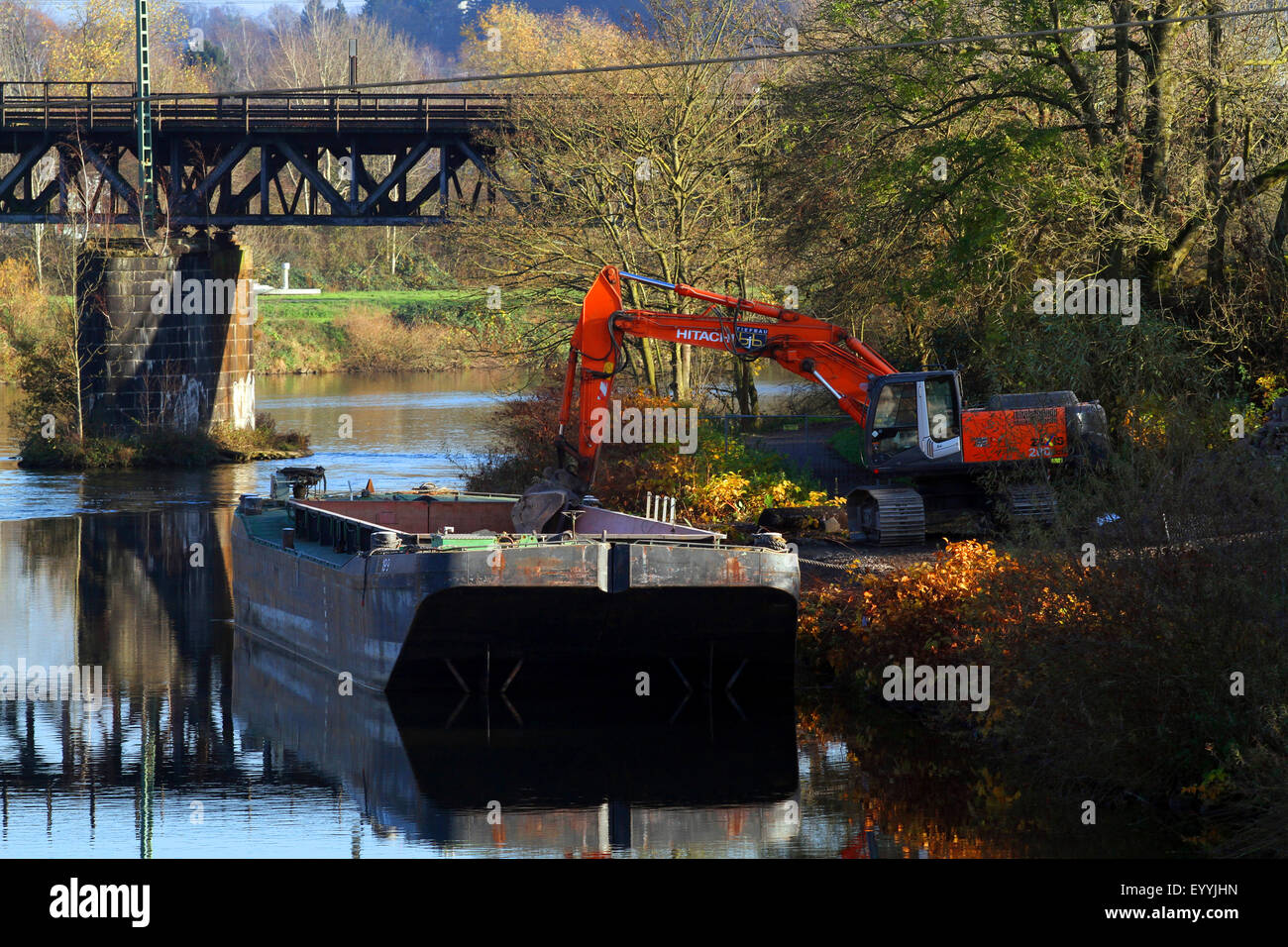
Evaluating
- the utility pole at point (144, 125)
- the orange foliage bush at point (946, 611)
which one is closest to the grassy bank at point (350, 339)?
the utility pole at point (144, 125)

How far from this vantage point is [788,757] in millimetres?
20219

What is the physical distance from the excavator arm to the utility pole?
85.6ft

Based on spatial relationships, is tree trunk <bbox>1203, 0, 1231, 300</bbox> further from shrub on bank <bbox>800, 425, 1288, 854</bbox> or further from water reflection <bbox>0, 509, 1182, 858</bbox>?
shrub on bank <bbox>800, 425, 1288, 854</bbox>

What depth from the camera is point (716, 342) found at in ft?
95.8

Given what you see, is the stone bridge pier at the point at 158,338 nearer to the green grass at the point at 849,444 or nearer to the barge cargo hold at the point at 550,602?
the green grass at the point at 849,444

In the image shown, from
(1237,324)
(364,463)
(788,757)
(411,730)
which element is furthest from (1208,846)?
(364,463)

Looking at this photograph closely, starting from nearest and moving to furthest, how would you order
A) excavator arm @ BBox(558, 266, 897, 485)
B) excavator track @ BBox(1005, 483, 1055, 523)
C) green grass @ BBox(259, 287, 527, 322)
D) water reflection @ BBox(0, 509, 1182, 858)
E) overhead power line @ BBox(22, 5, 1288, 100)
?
water reflection @ BBox(0, 509, 1182, 858), overhead power line @ BBox(22, 5, 1288, 100), excavator track @ BBox(1005, 483, 1055, 523), excavator arm @ BBox(558, 266, 897, 485), green grass @ BBox(259, 287, 527, 322)

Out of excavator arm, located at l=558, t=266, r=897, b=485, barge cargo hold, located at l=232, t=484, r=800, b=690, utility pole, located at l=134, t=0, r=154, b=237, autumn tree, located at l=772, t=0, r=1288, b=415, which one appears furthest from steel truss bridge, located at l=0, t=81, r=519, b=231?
barge cargo hold, located at l=232, t=484, r=800, b=690

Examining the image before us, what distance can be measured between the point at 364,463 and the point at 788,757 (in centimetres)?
3132

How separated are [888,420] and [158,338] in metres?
31.8

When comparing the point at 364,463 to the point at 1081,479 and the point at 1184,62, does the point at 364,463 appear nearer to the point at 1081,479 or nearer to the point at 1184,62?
the point at 1184,62

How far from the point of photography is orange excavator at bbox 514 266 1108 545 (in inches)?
1078

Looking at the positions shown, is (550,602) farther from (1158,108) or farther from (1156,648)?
(1158,108)

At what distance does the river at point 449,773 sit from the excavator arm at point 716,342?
658 cm
